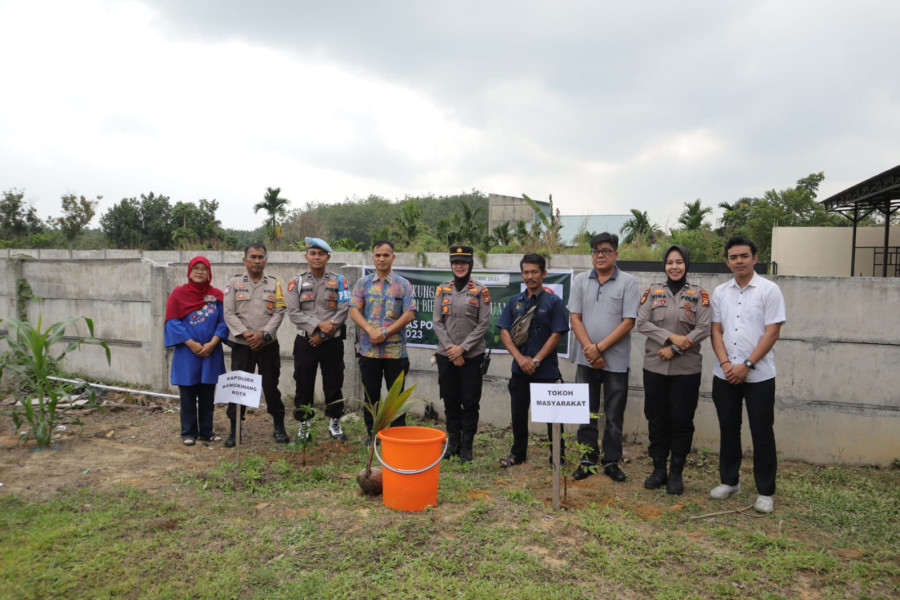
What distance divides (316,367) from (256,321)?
675 millimetres

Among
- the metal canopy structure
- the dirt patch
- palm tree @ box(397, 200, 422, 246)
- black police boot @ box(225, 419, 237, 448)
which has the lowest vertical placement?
the dirt patch

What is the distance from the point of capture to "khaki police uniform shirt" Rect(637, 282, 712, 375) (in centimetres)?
416

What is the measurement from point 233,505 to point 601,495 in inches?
98.4

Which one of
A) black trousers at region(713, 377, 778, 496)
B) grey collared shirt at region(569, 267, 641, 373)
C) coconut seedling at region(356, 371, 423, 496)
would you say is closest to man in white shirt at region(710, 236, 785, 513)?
black trousers at region(713, 377, 778, 496)

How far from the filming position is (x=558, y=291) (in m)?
5.53

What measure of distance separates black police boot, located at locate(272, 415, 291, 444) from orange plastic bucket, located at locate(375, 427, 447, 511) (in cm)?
184

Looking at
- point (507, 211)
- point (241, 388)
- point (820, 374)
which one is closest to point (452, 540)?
point (241, 388)

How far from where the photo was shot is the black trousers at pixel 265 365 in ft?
17.6

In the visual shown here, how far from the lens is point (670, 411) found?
14.0 feet

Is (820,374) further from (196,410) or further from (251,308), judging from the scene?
(196,410)

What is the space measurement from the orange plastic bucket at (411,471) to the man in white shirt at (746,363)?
77.0 inches

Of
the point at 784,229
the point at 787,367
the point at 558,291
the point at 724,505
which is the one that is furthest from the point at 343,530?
the point at 784,229

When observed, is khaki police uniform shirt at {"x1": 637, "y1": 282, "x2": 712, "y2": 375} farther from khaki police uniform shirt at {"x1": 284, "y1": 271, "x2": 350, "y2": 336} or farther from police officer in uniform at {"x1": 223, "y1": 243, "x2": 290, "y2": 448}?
police officer in uniform at {"x1": 223, "y1": 243, "x2": 290, "y2": 448}

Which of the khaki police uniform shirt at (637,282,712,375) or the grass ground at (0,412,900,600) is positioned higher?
the khaki police uniform shirt at (637,282,712,375)
